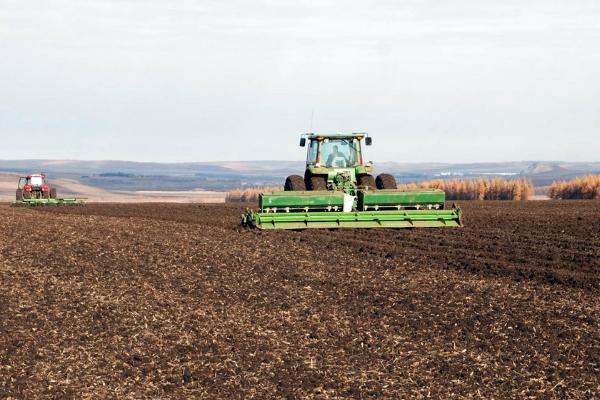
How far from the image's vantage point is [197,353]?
11.2m

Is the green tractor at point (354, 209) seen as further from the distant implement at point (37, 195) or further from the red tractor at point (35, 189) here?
the red tractor at point (35, 189)

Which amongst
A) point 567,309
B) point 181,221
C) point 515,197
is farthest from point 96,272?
point 515,197

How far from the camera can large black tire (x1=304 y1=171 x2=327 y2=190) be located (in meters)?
24.5

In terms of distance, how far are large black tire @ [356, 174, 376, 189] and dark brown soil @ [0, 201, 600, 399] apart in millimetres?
2609

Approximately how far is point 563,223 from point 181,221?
10.5m

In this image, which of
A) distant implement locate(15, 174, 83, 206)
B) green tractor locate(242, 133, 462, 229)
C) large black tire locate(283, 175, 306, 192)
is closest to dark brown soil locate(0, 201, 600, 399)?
green tractor locate(242, 133, 462, 229)

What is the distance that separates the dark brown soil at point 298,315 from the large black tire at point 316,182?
237cm

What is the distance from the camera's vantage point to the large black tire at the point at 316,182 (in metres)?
24.5

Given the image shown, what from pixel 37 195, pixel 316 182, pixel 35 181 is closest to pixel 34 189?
pixel 37 195

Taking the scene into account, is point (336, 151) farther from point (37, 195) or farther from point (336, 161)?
point (37, 195)

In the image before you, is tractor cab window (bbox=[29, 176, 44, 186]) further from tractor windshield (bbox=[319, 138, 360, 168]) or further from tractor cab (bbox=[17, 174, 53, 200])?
tractor windshield (bbox=[319, 138, 360, 168])

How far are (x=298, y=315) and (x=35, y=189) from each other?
30.5 metres

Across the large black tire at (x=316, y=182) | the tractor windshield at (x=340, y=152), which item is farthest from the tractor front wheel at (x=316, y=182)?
the tractor windshield at (x=340, y=152)

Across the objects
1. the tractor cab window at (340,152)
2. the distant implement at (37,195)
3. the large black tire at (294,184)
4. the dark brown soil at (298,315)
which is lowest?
the dark brown soil at (298,315)
